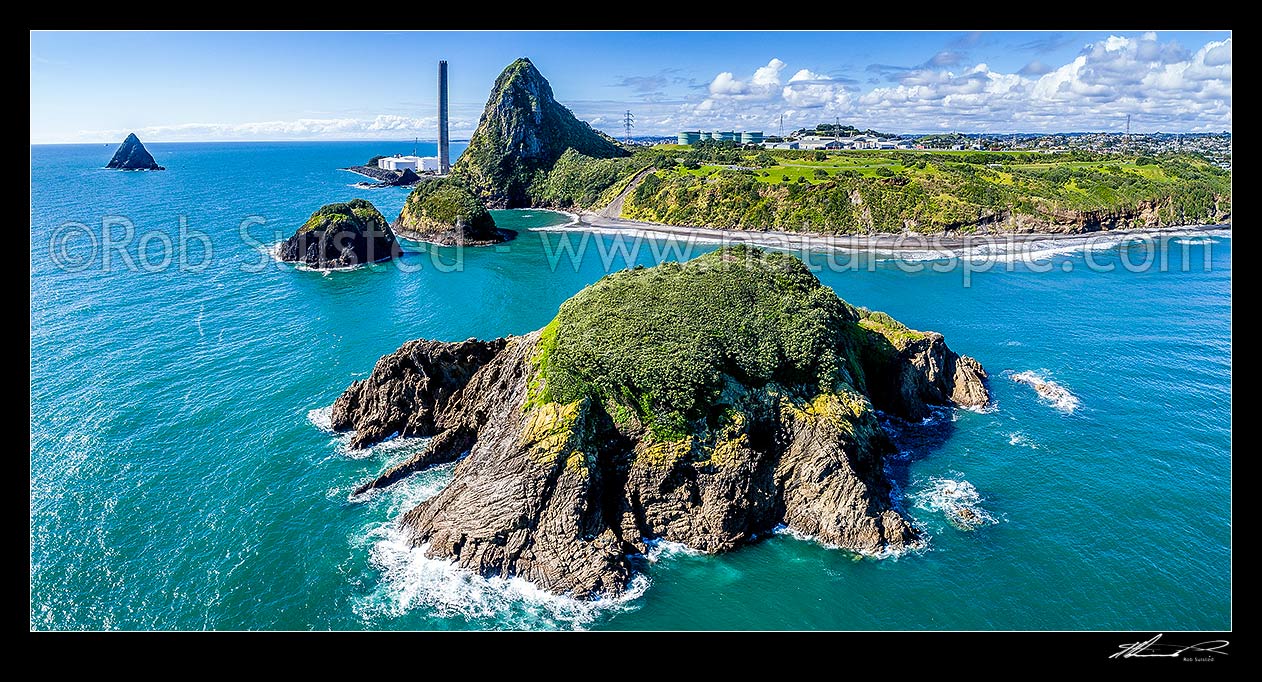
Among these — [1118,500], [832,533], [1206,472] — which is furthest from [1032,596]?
[1206,472]

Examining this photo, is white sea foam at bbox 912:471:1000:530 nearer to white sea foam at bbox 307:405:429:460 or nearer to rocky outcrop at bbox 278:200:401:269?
white sea foam at bbox 307:405:429:460

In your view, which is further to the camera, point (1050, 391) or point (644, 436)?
point (1050, 391)

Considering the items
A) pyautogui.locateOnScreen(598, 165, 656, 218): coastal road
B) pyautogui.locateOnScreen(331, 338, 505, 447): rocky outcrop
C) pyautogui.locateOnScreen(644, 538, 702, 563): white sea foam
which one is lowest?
pyautogui.locateOnScreen(644, 538, 702, 563): white sea foam
